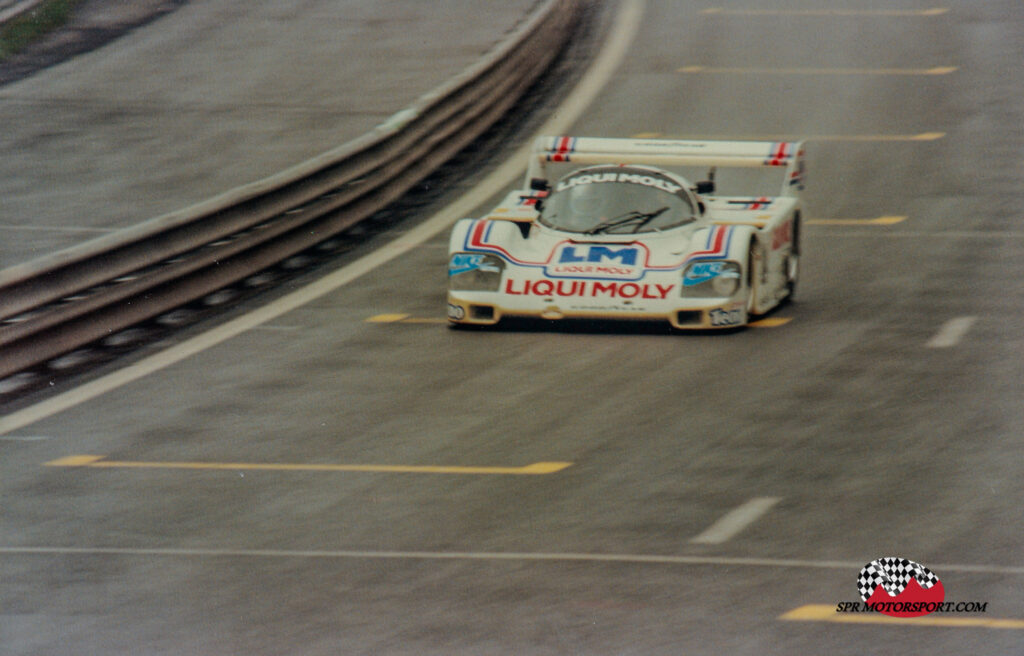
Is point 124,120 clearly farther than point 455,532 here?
Yes

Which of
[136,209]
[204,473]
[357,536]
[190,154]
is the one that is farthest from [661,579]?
[190,154]

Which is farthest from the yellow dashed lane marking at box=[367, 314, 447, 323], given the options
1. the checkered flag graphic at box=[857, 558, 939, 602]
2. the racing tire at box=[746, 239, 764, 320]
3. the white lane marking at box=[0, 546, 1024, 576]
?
the checkered flag graphic at box=[857, 558, 939, 602]

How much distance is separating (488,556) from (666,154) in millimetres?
7989

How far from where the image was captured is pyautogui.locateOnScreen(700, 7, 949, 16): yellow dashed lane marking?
34.9 metres

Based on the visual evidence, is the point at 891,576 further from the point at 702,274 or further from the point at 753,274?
the point at 753,274

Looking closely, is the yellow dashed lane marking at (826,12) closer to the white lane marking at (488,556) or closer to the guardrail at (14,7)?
the guardrail at (14,7)

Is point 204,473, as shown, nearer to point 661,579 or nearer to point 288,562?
point 288,562

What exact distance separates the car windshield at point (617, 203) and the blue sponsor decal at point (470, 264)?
85 cm

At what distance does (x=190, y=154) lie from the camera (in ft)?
73.8

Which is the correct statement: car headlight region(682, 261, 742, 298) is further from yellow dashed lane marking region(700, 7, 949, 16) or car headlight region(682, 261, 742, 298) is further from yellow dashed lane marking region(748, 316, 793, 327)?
yellow dashed lane marking region(700, 7, 949, 16)

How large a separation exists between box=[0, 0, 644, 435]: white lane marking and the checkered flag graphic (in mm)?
5652

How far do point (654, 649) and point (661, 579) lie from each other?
0.88 metres

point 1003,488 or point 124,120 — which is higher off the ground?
point 124,120
